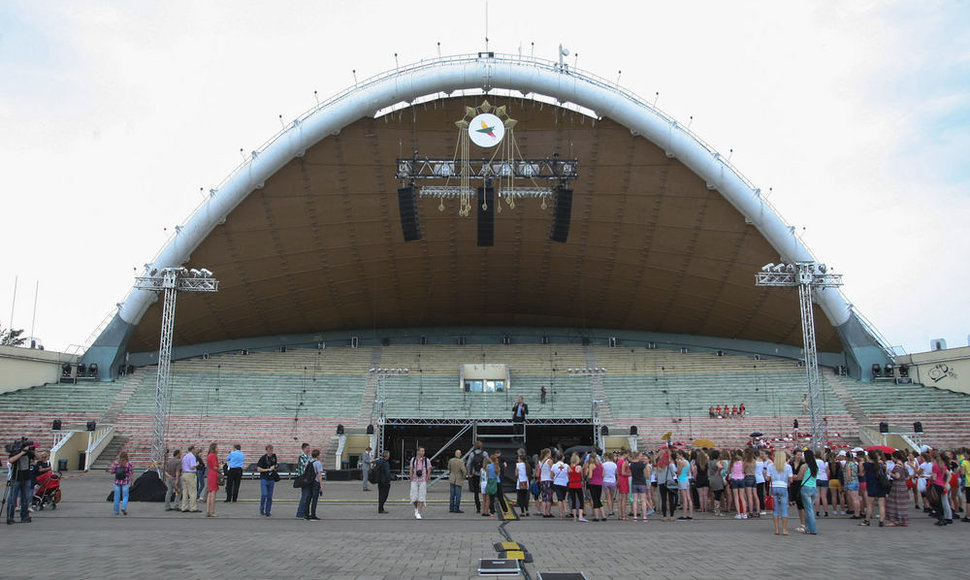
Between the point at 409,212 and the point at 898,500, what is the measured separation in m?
20.6

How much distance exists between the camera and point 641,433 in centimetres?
3391

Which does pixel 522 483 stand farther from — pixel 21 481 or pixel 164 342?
pixel 164 342

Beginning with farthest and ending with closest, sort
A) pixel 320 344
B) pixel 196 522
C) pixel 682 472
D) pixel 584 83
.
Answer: pixel 320 344
pixel 584 83
pixel 682 472
pixel 196 522

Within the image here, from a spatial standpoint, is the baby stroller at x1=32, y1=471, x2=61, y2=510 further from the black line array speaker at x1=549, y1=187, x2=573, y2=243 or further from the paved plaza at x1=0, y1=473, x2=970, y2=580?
the black line array speaker at x1=549, y1=187, x2=573, y2=243

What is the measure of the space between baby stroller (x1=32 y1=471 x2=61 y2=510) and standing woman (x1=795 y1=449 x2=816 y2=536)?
47.0ft

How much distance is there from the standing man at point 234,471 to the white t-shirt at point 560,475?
753 centimetres

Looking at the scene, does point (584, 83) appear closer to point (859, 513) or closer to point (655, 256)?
point (655, 256)

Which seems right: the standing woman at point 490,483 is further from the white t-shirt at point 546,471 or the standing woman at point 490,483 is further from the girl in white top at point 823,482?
the girl in white top at point 823,482

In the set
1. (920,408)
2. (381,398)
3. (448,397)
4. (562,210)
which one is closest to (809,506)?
(562,210)

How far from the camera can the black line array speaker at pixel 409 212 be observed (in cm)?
2958

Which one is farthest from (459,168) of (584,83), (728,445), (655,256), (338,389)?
(728,445)

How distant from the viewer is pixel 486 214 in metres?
30.2

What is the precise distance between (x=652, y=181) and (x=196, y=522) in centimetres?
2519

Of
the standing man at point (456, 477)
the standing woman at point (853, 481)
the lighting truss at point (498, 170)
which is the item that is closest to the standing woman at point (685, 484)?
the standing woman at point (853, 481)
